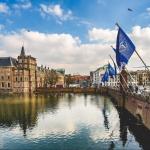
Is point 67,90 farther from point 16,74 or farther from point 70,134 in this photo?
point 70,134

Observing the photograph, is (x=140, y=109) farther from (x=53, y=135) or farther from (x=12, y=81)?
(x=12, y=81)

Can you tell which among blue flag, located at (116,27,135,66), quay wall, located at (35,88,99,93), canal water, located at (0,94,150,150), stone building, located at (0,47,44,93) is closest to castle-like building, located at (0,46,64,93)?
stone building, located at (0,47,44,93)

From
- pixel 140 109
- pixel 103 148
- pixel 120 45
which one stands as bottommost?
pixel 103 148

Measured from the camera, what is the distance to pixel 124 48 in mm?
50469

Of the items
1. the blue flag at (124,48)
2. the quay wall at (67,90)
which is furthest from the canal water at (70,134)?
the quay wall at (67,90)

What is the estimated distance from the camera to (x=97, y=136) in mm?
47094

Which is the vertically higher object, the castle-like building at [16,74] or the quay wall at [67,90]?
the castle-like building at [16,74]

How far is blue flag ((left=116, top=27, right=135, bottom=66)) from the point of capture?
49.6 m

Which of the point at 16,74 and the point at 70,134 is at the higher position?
the point at 16,74

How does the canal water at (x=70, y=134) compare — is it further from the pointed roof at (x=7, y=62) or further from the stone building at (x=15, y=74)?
the stone building at (x=15, y=74)

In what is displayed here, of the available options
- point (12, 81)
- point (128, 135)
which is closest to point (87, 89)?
point (12, 81)

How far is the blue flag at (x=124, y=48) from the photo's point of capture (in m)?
49.6

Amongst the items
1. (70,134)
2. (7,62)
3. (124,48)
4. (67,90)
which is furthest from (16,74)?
(124,48)

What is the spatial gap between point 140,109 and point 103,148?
49.7 ft
